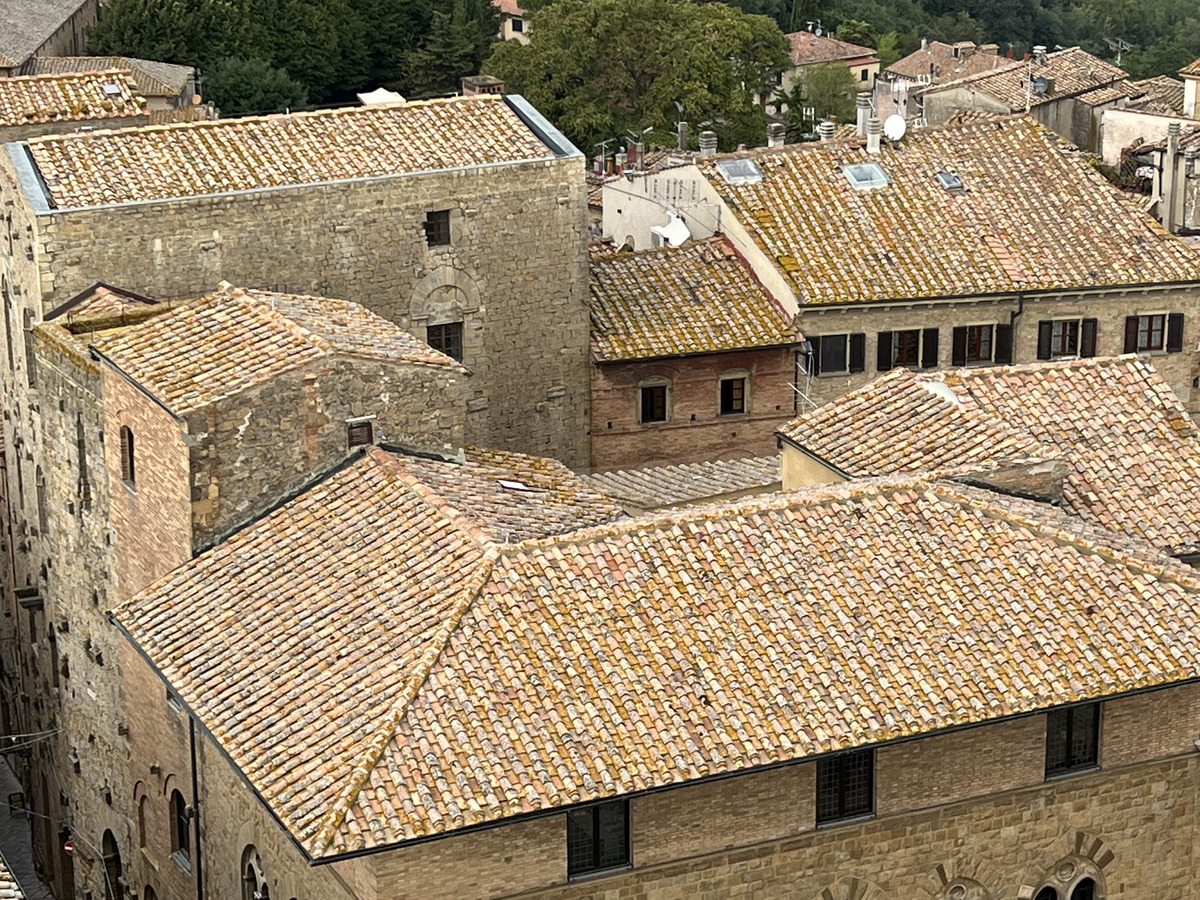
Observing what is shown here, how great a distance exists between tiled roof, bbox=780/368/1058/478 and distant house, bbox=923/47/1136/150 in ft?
146

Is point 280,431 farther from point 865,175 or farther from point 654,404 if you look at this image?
point 865,175

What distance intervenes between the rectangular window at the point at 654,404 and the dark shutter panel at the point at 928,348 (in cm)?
534

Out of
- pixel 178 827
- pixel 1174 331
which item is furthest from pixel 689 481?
pixel 178 827

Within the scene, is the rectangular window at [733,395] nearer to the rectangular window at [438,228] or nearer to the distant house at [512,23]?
the rectangular window at [438,228]

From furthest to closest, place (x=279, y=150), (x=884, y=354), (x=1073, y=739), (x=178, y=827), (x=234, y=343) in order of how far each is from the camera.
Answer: (x=884, y=354) < (x=279, y=150) < (x=234, y=343) < (x=178, y=827) < (x=1073, y=739)

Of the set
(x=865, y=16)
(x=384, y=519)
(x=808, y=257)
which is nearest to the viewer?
(x=384, y=519)

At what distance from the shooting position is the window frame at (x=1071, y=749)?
29047 millimetres

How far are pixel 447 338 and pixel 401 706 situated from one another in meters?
16.5

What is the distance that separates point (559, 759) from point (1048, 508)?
8.96 meters

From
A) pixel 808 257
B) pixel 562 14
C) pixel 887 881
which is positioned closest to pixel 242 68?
pixel 562 14

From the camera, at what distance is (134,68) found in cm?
8662

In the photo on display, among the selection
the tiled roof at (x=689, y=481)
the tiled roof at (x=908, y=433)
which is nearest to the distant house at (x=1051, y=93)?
the tiled roof at (x=689, y=481)

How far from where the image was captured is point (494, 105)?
139ft

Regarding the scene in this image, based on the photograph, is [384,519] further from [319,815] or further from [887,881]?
[887,881]
